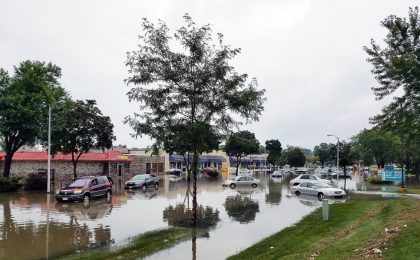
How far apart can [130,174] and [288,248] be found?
53440mm

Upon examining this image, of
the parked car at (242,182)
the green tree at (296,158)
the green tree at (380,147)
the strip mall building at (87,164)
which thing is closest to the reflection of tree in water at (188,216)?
the parked car at (242,182)

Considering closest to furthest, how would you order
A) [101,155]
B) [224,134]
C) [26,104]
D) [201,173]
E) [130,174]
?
[224,134] → [26,104] → [101,155] → [130,174] → [201,173]

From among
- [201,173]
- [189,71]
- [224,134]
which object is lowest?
[201,173]

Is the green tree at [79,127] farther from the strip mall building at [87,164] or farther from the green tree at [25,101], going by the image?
the strip mall building at [87,164]

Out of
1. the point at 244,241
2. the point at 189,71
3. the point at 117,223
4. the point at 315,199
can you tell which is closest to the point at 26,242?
the point at 117,223

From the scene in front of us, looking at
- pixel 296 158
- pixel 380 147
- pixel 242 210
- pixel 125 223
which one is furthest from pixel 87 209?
pixel 296 158

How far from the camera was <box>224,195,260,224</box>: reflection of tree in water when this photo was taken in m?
20.1

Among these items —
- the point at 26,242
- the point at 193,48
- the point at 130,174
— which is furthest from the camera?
the point at 130,174

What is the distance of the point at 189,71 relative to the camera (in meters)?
16.8

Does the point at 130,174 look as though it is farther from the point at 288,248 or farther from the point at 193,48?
the point at 288,248

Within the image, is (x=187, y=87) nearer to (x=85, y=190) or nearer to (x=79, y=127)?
(x=85, y=190)

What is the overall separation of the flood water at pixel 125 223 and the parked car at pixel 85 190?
0.83 m

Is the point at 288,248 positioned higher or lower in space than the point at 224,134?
lower

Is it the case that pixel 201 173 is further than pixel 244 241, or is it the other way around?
pixel 201 173
